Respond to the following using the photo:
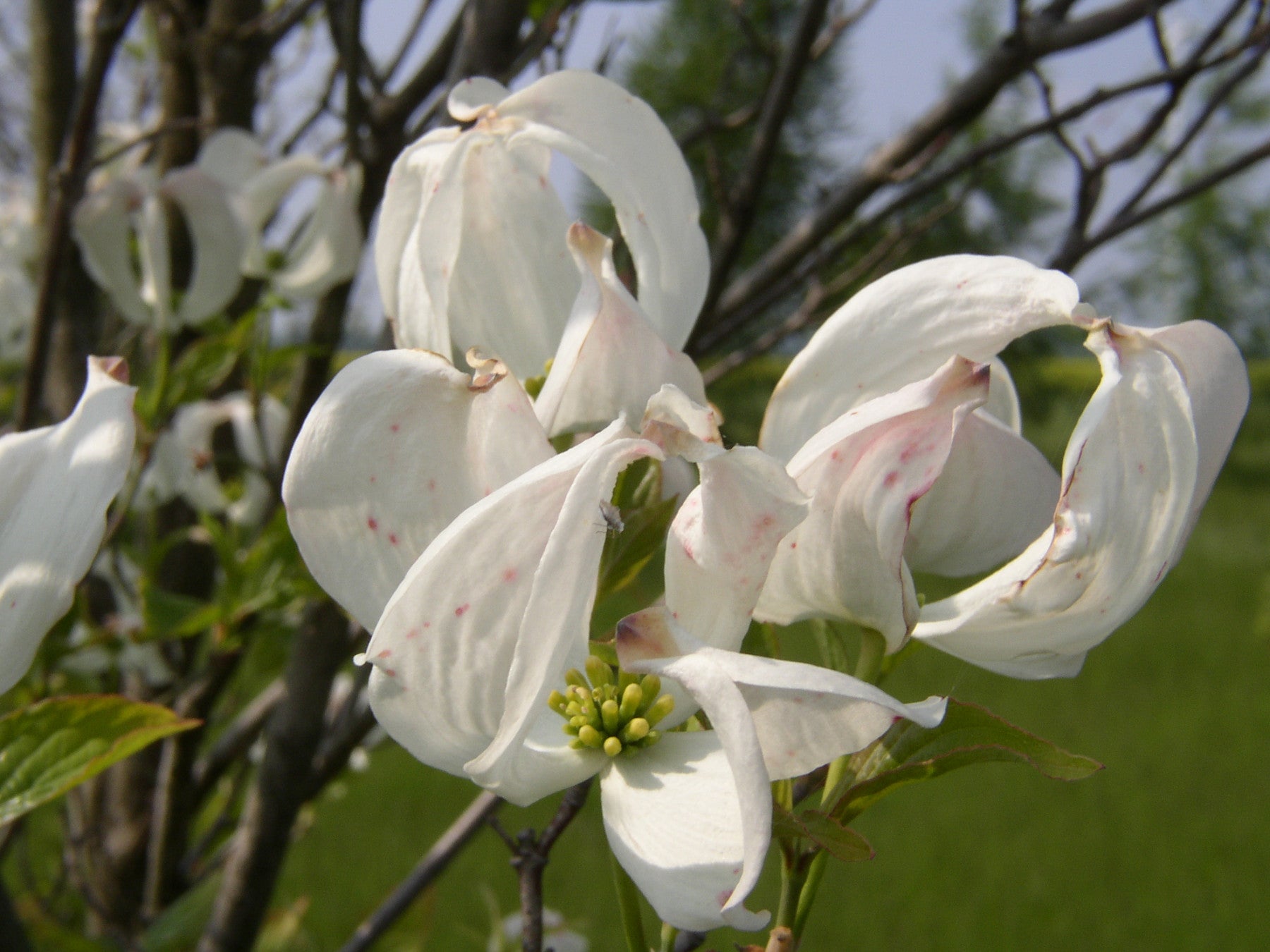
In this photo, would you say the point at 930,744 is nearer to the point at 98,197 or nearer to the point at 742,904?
the point at 742,904

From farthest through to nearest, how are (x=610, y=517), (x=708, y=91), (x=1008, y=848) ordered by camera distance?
1. (x=708, y=91)
2. (x=1008, y=848)
3. (x=610, y=517)

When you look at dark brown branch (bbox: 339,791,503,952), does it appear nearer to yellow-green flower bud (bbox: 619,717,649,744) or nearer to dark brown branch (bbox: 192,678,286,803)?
dark brown branch (bbox: 192,678,286,803)

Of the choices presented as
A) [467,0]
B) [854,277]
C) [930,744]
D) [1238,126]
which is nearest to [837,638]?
[930,744]

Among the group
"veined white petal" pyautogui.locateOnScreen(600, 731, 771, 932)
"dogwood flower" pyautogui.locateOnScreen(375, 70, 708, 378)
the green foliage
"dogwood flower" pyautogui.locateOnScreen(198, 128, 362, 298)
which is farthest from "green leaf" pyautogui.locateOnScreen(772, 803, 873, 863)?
the green foliage

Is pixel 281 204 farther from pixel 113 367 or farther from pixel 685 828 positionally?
pixel 685 828

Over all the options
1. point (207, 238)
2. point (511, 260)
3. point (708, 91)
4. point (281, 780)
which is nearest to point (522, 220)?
point (511, 260)

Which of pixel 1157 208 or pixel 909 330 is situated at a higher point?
pixel 909 330
